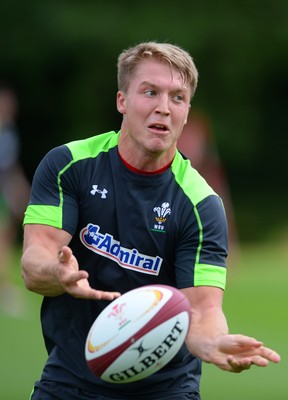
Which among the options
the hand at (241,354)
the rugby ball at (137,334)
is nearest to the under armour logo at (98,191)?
the rugby ball at (137,334)

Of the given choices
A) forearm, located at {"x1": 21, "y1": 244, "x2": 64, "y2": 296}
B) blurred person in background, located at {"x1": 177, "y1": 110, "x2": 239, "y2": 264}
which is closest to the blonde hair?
forearm, located at {"x1": 21, "y1": 244, "x2": 64, "y2": 296}

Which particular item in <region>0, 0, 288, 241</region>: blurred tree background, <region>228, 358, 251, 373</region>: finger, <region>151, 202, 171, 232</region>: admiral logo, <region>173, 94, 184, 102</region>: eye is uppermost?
<region>0, 0, 288, 241</region>: blurred tree background

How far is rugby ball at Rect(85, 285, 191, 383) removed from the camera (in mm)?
4824

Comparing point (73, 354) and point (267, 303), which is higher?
point (267, 303)

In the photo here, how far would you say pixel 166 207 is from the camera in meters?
5.51

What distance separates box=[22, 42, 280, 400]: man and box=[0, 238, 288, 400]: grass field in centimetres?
341

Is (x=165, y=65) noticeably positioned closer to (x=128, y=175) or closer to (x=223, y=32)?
(x=128, y=175)

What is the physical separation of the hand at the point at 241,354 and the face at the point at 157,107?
3.46ft

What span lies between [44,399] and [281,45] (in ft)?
63.4

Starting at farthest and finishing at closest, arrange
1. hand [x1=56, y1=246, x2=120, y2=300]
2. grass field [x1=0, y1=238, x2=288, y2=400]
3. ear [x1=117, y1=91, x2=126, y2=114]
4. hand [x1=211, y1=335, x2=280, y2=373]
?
grass field [x1=0, y1=238, x2=288, y2=400]
ear [x1=117, y1=91, x2=126, y2=114]
hand [x1=211, y1=335, x2=280, y2=373]
hand [x1=56, y1=246, x2=120, y2=300]

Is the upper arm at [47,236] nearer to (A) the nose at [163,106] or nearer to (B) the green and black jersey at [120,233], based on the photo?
(B) the green and black jersey at [120,233]

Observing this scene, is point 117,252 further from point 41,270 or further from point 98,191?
point 41,270

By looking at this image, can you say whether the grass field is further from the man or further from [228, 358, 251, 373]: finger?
[228, 358, 251, 373]: finger

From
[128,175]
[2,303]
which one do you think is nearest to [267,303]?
[2,303]
